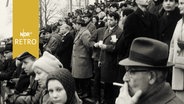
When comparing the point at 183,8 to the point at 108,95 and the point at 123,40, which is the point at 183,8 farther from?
the point at 108,95

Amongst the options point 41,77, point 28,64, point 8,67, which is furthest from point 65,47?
point 41,77

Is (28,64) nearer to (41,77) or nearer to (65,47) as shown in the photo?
(41,77)

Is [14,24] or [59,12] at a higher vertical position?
→ [14,24]

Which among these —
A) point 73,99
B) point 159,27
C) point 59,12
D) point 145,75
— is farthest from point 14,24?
point 59,12

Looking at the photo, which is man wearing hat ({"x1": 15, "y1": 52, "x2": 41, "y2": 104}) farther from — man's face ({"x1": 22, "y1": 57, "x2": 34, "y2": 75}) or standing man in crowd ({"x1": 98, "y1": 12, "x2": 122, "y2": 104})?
standing man in crowd ({"x1": 98, "y1": 12, "x2": 122, "y2": 104})

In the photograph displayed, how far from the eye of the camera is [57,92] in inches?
177

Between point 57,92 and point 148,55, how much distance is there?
1.44 m

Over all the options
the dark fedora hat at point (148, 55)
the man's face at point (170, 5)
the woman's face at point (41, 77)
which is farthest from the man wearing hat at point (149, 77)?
the man's face at point (170, 5)

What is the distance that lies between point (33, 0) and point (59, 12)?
30.0m

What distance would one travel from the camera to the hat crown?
3.28 m

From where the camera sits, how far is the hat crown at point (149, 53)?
3.28 m

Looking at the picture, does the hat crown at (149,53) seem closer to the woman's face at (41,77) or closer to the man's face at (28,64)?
the woman's face at (41,77)

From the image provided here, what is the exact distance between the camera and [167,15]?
7.23 metres

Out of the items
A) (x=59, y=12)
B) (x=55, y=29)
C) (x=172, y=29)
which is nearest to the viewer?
(x=172, y=29)
